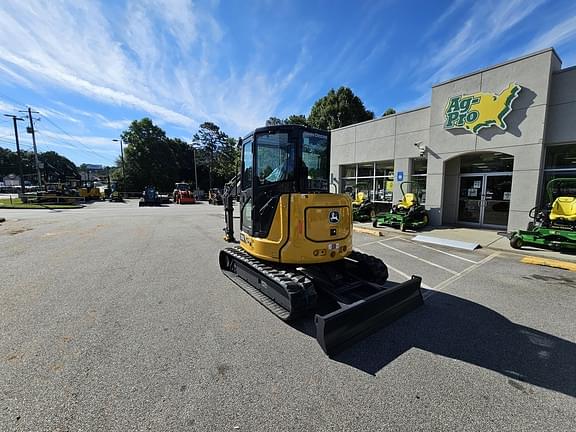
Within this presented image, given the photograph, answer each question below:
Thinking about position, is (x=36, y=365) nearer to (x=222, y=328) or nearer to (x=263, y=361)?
(x=222, y=328)

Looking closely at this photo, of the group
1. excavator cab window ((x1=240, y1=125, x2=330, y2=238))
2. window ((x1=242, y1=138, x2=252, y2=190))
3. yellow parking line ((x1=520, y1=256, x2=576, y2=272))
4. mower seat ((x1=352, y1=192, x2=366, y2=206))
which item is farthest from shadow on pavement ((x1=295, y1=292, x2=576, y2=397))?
mower seat ((x1=352, y1=192, x2=366, y2=206))

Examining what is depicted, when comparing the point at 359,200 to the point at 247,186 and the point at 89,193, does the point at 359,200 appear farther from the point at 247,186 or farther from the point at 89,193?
the point at 89,193

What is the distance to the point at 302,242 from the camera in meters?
3.92

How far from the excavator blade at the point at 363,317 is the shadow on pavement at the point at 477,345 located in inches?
4.0

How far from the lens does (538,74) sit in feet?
29.0

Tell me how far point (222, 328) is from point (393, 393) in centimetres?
218

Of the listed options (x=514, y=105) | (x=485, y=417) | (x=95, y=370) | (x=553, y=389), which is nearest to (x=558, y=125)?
(x=514, y=105)

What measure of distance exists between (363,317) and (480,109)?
10775 millimetres

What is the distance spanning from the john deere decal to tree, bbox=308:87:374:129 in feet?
72.0

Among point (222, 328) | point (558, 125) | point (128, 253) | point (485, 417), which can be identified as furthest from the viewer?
point (558, 125)

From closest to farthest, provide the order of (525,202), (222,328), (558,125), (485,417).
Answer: (485,417) < (222,328) < (558,125) < (525,202)

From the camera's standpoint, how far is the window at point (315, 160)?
14.1 ft

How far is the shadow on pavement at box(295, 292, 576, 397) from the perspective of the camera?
2727 mm

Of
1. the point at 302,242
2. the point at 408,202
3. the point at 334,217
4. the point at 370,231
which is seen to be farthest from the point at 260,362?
the point at 408,202
